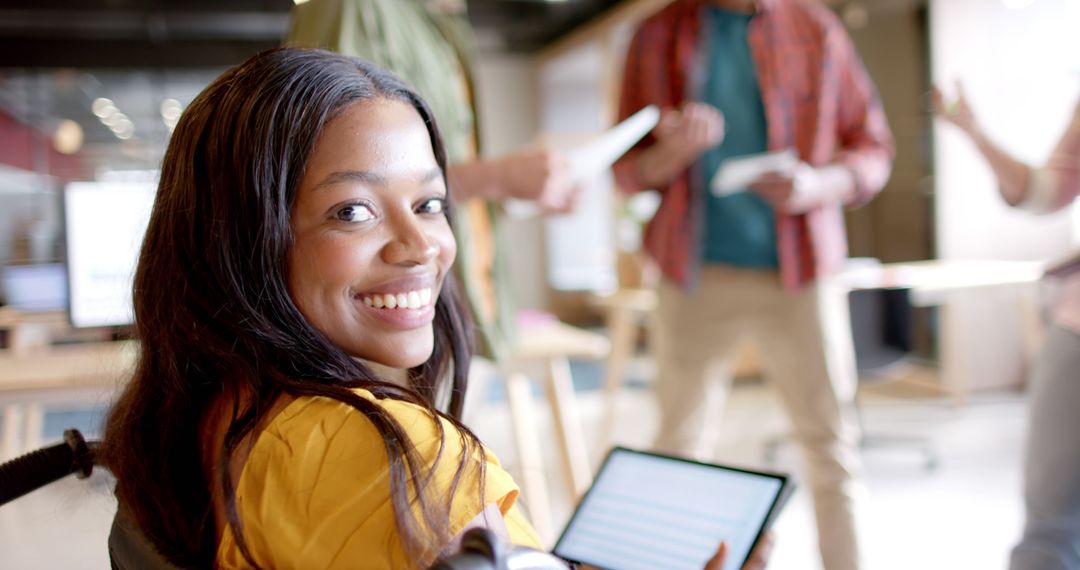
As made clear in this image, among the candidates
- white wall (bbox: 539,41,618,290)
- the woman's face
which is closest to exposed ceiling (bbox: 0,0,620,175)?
white wall (bbox: 539,41,618,290)

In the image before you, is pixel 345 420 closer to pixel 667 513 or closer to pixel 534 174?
pixel 667 513

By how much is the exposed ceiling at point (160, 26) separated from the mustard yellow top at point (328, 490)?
6.87 m

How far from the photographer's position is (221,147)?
686 mm

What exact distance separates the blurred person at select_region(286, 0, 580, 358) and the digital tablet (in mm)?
447

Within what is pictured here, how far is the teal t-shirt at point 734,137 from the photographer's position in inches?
68.0

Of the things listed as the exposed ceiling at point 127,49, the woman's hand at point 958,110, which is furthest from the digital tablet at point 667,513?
the exposed ceiling at point 127,49

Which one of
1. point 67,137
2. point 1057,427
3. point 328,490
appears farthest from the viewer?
point 67,137

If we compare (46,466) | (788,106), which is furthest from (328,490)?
(788,106)

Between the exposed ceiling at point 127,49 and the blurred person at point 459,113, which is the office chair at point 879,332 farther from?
the exposed ceiling at point 127,49

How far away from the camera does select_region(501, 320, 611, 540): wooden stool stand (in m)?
1.91

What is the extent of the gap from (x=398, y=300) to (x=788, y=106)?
1220mm

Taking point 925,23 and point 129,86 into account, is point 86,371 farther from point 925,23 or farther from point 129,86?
point 129,86

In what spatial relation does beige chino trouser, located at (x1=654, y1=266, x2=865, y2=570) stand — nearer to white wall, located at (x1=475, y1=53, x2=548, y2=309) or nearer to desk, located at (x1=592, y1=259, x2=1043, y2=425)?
desk, located at (x1=592, y1=259, x2=1043, y2=425)

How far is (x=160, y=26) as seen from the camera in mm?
7246
